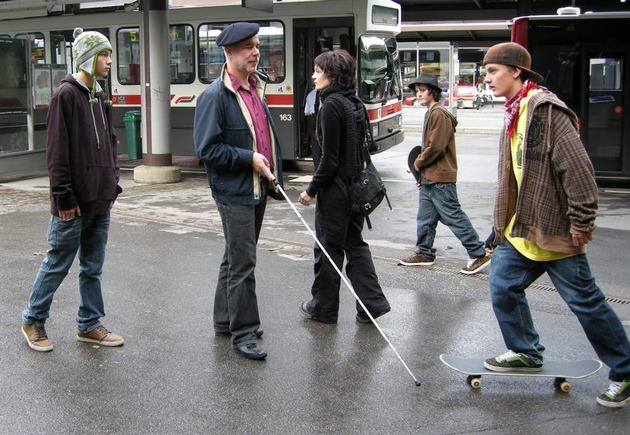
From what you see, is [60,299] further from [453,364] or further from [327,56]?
[453,364]

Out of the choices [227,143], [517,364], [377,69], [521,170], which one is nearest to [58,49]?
[377,69]

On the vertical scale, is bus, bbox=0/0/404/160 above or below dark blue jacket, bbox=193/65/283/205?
above

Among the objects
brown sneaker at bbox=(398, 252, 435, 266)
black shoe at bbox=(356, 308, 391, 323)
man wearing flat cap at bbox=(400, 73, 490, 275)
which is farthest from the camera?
brown sneaker at bbox=(398, 252, 435, 266)

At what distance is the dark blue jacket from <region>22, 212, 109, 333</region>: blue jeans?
0.82m

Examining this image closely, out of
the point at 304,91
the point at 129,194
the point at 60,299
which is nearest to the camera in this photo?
the point at 60,299

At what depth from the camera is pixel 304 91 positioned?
15.0m

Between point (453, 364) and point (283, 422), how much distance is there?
44.1 inches

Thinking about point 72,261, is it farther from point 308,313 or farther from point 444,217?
point 444,217

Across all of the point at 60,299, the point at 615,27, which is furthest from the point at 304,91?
the point at 60,299

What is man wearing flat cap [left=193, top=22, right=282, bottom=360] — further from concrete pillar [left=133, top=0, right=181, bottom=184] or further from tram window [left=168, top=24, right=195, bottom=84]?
tram window [left=168, top=24, right=195, bottom=84]

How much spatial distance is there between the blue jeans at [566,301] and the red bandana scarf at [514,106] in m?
0.65

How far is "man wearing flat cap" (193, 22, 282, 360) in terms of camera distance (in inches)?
203

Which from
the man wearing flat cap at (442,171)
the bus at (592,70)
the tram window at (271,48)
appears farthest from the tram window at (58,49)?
the man wearing flat cap at (442,171)

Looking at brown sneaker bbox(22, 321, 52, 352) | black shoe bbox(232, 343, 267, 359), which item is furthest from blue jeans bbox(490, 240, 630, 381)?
brown sneaker bbox(22, 321, 52, 352)
